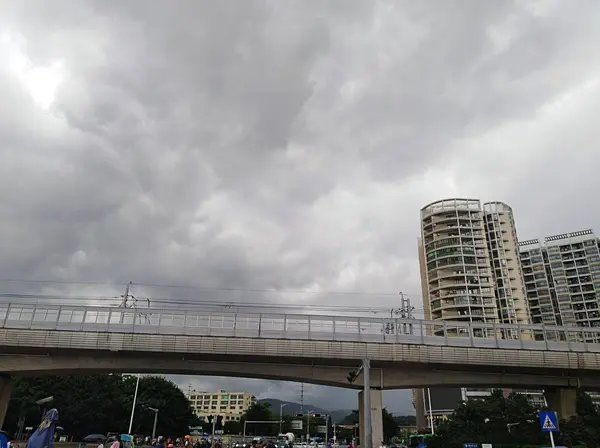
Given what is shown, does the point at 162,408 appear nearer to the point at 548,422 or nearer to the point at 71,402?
the point at 71,402

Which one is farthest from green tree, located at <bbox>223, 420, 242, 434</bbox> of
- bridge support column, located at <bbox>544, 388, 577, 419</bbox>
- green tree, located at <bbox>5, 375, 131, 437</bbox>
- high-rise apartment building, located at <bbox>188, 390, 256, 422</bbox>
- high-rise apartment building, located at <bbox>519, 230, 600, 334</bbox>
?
bridge support column, located at <bbox>544, 388, 577, 419</bbox>

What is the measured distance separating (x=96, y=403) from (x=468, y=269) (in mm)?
64022

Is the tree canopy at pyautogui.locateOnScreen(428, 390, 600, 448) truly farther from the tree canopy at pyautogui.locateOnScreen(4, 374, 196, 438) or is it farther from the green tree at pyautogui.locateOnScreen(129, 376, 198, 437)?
the green tree at pyautogui.locateOnScreen(129, 376, 198, 437)

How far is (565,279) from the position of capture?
11125 centimetres

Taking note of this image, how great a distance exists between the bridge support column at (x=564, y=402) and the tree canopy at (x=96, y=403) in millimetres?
51447

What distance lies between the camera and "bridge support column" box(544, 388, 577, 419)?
117 feet

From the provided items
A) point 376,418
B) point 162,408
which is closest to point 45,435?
point 376,418

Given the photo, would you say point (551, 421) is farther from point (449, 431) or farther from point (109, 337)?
point (109, 337)

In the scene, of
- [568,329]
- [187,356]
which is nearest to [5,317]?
[187,356]

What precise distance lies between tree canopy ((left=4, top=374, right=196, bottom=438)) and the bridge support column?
51447 mm

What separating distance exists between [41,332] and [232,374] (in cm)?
1325

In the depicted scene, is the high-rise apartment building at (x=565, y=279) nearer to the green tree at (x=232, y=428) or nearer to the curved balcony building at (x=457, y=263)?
the curved balcony building at (x=457, y=263)

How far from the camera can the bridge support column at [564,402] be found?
117ft

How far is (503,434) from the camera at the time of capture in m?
30.6
